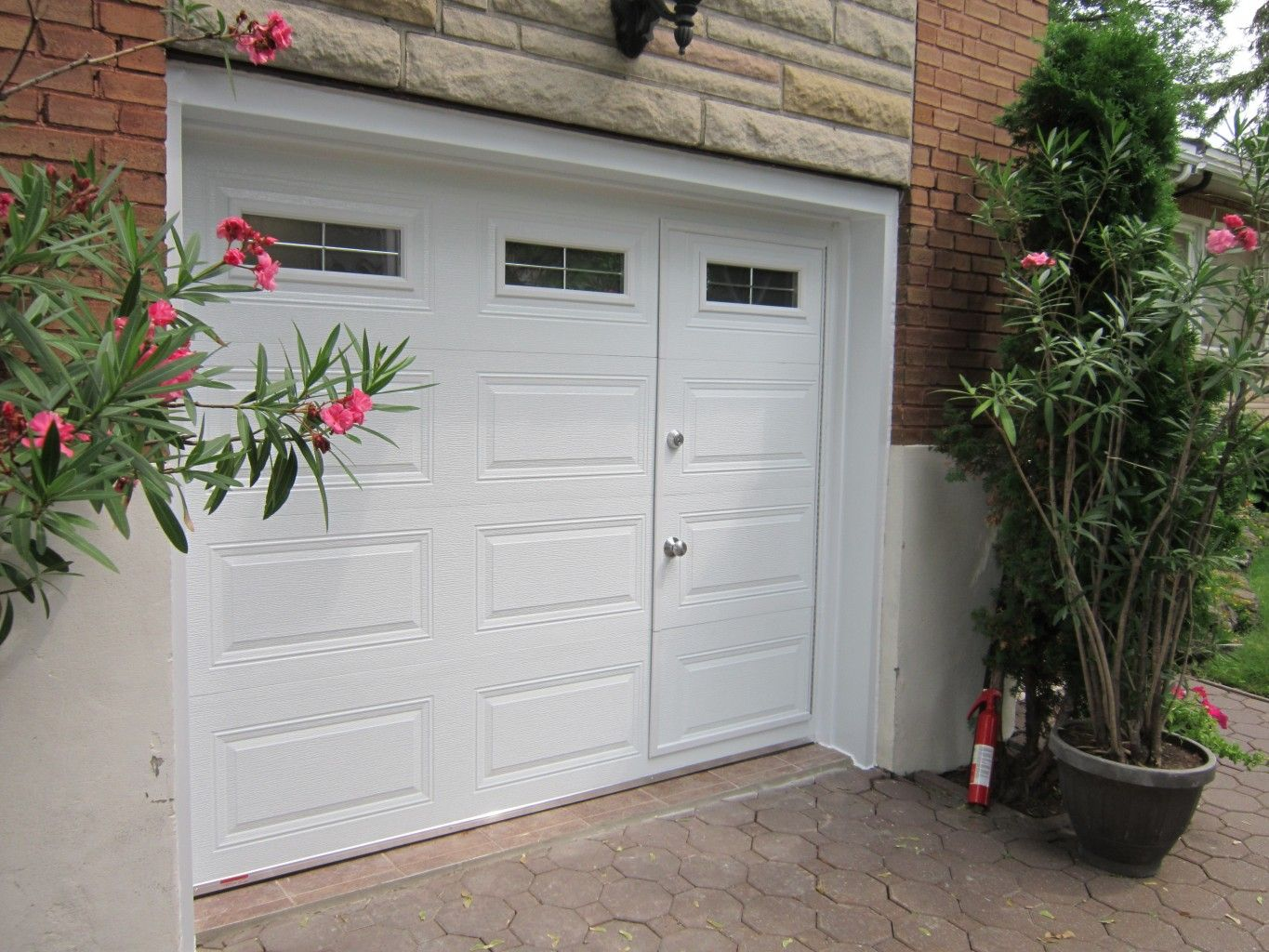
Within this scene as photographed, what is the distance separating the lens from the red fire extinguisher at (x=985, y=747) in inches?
164

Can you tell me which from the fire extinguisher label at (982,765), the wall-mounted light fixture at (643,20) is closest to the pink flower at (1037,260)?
the wall-mounted light fixture at (643,20)

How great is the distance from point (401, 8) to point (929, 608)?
3178 mm

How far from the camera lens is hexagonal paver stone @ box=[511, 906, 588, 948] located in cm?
310

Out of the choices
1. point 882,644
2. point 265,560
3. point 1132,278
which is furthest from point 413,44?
point 882,644

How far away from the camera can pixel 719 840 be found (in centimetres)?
379

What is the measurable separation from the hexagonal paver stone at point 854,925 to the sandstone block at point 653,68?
288 centimetres

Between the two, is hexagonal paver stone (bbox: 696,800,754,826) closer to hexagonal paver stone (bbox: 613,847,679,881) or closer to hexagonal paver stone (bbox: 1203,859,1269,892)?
hexagonal paver stone (bbox: 613,847,679,881)

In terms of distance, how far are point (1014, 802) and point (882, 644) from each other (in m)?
0.84

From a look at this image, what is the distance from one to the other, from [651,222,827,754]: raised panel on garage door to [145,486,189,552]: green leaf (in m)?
2.29

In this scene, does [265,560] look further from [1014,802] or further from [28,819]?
[1014,802]

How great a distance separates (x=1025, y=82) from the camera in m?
4.15

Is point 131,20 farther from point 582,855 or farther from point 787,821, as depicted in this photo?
point 787,821

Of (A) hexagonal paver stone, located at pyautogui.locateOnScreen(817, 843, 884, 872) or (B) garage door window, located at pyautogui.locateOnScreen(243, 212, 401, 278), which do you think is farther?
(A) hexagonal paver stone, located at pyautogui.locateOnScreen(817, 843, 884, 872)

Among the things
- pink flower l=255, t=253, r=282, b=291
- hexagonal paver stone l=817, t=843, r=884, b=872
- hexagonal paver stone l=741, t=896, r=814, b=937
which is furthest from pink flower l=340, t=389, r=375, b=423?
hexagonal paver stone l=817, t=843, r=884, b=872
